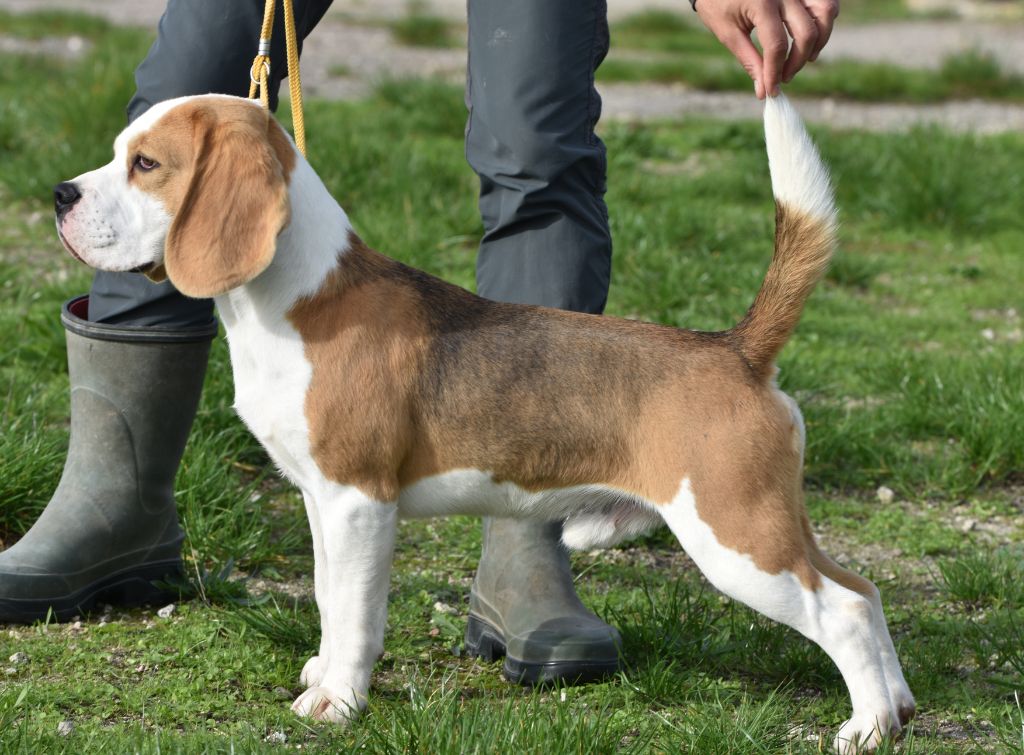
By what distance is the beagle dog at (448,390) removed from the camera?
2498mm

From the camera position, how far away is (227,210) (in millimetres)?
2443

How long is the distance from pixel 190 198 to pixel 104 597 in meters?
1.18

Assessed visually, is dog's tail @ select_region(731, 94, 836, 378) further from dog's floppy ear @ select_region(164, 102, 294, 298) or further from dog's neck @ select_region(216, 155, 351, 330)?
dog's floppy ear @ select_region(164, 102, 294, 298)

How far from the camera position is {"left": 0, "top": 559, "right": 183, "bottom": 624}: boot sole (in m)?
3.07

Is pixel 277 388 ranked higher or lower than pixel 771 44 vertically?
lower

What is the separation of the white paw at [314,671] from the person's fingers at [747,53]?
144 cm

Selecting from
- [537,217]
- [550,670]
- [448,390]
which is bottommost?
[550,670]

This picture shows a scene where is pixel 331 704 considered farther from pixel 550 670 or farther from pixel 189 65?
pixel 189 65

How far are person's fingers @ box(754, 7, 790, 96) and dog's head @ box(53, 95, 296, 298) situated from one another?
92 cm

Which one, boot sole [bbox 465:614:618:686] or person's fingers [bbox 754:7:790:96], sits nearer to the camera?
person's fingers [bbox 754:7:790:96]

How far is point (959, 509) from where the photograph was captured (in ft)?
13.0

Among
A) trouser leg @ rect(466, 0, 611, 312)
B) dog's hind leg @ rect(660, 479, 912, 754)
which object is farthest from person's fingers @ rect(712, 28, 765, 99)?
dog's hind leg @ rect(660, 479, 912, 754)

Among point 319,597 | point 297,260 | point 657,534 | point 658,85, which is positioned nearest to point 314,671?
point 319,597

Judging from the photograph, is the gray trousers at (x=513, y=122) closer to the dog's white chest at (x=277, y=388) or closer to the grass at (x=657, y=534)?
the dog's white chest at (x=277, y=388)
